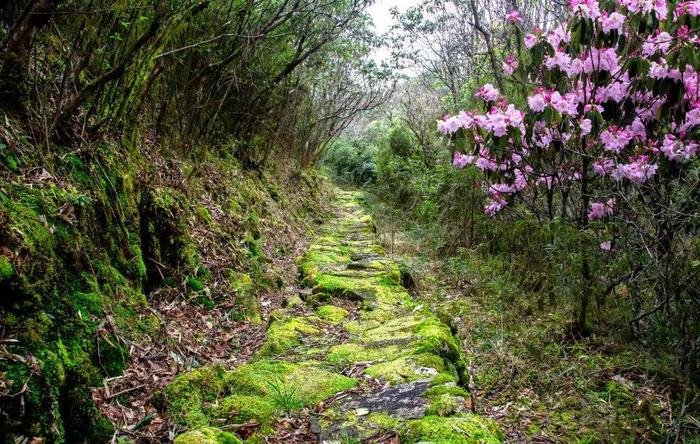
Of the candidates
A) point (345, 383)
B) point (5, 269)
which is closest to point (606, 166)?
→ point (345, 383)

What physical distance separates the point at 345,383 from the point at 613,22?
3.48 metres

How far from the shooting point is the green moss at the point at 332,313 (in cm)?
446

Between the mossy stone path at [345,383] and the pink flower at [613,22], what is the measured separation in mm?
2756

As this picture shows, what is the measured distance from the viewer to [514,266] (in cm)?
651

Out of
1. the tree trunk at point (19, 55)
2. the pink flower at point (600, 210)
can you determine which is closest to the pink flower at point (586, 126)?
the pink flower at point (600, 210)

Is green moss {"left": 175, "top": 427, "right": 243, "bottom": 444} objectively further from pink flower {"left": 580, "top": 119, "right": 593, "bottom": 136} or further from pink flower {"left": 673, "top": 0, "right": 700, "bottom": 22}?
pink flower {"left": 673, "top": 0, "right": 700, "bottom": 22}

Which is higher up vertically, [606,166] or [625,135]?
[625,135]

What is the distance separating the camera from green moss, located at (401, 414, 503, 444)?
2.21 m

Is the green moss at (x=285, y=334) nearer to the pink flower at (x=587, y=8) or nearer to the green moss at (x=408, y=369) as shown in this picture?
the green moss at (x=408, y=369)

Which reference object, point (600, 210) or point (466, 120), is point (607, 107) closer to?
point (600, 210)

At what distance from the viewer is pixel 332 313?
181 inches

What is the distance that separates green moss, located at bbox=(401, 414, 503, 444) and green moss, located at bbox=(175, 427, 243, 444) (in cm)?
80

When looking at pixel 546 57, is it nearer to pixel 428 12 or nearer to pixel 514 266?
pixel 514 266

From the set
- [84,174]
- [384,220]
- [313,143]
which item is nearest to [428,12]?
[313,143]
